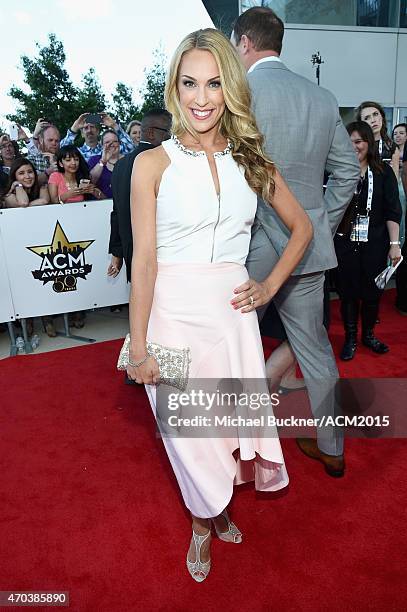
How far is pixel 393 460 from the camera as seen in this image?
2.49m

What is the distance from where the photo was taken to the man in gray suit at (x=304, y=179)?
202cm

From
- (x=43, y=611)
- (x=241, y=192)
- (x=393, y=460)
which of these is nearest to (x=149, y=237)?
(x=241, y=192)

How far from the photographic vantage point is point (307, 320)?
2.24 meters

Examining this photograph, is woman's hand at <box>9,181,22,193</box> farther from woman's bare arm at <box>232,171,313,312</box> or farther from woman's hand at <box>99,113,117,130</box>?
woman's bare arm at <box>232,171,313,312</box>

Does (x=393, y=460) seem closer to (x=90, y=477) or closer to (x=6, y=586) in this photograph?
(x=90, y=477)

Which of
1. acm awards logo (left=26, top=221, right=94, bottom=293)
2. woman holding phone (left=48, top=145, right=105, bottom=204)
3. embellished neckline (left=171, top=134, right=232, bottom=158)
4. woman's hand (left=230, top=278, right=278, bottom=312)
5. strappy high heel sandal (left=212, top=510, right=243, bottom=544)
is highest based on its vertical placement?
embellished neckline (left=171, top=134, right=232, bottom=158)

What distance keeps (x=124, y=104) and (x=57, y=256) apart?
59.7 feet

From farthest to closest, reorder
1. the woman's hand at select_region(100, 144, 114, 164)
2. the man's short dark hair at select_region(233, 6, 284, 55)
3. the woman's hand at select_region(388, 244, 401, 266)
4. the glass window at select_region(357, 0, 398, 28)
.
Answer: the glass window at select_region(357, 0, 398, 28), the woman's hand at select_region(100, 144, 114, 164), the woman's hand at select_region(388, 244, 401, 266), the man's short dark hair at select_region(233, 6, 284, 55)

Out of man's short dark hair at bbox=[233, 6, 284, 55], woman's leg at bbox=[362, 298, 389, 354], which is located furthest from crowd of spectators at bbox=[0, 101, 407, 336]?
man's short dark hair at bbox=[233, 6, 284, 55]

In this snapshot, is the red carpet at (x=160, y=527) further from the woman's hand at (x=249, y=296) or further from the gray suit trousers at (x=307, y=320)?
the woman's hand at (x=249, y=296)

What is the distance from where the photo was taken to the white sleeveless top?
4.82 feet

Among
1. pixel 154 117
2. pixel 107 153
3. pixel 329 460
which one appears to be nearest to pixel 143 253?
pixel 329 460

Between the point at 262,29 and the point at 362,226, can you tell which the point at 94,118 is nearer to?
the point at 362,226

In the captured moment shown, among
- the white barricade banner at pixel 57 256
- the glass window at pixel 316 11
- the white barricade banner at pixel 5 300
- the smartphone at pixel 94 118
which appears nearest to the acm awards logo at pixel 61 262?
the white barricade banner at pixel 57 256
